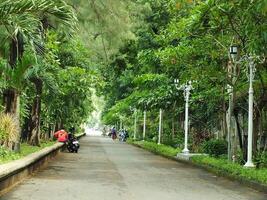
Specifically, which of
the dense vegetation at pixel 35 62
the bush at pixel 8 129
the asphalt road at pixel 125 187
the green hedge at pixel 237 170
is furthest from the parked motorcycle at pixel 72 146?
the asphalt road at pixel 125 187

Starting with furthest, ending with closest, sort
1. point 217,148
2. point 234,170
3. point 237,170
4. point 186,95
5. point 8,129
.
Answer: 1. point 186,95
2. point 217,148
3. point 8,129
4. point 234,170
5. point 237,170

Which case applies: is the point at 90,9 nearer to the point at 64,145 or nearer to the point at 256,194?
the point at 256,194

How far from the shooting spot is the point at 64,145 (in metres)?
31.8

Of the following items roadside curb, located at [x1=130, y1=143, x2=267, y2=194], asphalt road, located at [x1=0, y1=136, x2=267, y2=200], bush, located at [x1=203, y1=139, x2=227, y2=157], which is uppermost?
bush, located at [x1=203, y1=139, x2=227, y2=157]

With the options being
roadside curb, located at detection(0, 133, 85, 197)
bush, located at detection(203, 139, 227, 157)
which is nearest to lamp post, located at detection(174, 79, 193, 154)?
bush, located at detection(203, 139, 227, 157)

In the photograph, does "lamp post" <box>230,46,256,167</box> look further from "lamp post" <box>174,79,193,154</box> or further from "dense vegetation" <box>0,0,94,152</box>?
"lamp post" <box>174,79,193,154</box>

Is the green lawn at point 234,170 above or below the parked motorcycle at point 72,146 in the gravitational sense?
below

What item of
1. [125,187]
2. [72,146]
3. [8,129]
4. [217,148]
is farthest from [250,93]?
[72,146]

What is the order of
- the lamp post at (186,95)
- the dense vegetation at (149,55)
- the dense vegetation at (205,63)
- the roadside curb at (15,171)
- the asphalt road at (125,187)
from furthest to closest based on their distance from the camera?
the lamp post at (186,95)
the dense vegetation at (205,63)
the dense vegetation at (149,55)
the asphalt road at (125,187)
the roadside curb at (15,171)

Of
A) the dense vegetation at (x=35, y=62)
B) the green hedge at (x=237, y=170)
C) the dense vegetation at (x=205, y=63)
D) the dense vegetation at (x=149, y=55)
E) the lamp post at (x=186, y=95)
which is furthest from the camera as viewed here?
the lamp post at (x=186, y=95)

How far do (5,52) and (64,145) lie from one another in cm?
1550

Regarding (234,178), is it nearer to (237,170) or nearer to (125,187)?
(237,170)

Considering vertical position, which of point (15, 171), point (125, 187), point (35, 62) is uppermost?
point (35, 62)

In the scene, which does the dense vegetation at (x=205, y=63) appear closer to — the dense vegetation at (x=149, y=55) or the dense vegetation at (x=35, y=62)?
the dense vegetation at (x=149, y=55)
